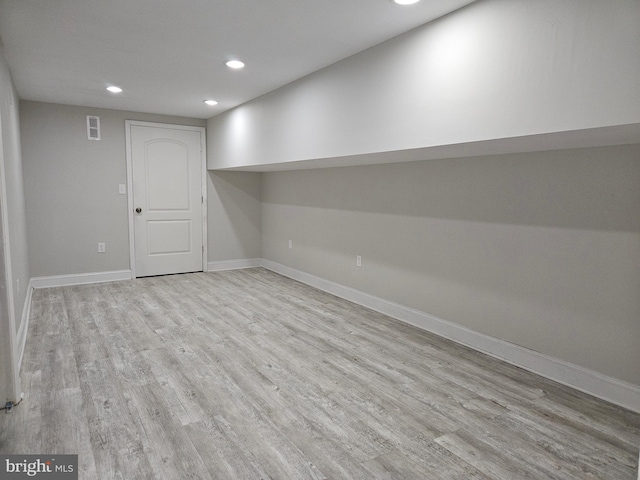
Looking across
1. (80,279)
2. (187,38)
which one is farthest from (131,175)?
(187,38)

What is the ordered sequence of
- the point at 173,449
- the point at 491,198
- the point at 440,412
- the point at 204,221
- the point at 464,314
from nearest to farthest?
the point at 173,449
the point at 440,412
the point at 491,198
the point at 464,314
the point at 204,221

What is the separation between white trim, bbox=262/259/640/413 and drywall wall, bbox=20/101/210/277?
3.41 meters

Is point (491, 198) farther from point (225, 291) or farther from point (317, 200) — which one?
point (225, 291)

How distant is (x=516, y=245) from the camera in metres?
2.84

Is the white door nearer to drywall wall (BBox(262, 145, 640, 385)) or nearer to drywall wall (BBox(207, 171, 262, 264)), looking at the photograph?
drywall wall (BBox(207, 171, 262, 264))

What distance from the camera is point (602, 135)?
1.95 meters

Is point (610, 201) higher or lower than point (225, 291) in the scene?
higher

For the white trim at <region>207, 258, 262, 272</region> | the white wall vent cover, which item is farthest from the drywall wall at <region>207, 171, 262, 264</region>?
the white wall vent cover

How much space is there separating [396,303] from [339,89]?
2051mm

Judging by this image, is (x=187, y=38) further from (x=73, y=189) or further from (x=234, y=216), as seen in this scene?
(x=234, y=216)

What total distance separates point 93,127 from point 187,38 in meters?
3.11

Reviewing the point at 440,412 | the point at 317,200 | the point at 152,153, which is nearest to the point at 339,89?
the point at 317,200

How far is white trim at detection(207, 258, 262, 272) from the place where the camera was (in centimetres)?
620

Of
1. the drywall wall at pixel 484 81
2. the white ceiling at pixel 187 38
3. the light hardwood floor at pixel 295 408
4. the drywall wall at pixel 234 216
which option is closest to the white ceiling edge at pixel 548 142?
the drywall wall at pixel 484 81
